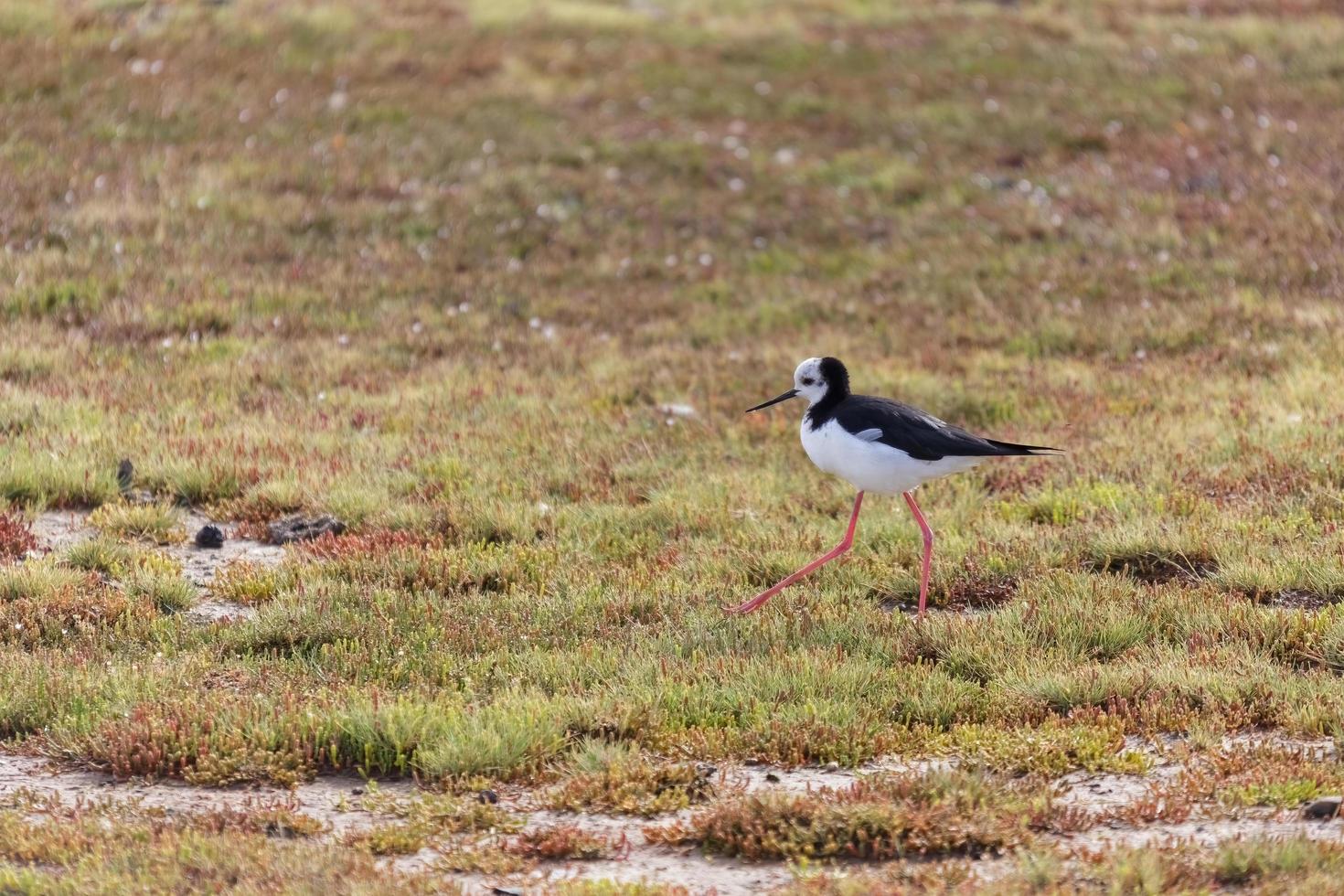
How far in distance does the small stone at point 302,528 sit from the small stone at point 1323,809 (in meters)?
6.60

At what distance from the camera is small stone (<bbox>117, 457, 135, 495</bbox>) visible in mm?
10688

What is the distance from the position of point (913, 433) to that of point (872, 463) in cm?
31

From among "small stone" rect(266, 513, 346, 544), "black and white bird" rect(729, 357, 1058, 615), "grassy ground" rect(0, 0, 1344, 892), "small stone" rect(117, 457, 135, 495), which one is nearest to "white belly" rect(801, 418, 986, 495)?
"black and white bird" rect(729, 357, 1058, 615)

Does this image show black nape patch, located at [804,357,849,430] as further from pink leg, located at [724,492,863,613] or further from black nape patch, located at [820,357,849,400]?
pink leg, located at [724,492,863,613]

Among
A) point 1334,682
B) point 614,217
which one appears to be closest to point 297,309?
point 614,217

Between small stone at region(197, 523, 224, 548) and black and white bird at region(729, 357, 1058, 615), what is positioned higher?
black and white bird at region(729, 357, 1058, 615)

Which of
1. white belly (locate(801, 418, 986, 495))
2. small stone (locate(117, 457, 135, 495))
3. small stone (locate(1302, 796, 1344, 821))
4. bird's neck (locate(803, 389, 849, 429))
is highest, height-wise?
bird's neck (locate(803, 389, 849, 429))

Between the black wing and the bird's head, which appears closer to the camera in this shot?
the black wing

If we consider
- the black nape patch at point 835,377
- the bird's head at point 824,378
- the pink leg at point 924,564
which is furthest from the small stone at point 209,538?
the pink leg at point 924,564

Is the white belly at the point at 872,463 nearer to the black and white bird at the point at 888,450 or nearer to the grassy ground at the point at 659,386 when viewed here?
the black and white bird at the point at 888,450

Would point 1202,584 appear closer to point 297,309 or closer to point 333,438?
point 333,438

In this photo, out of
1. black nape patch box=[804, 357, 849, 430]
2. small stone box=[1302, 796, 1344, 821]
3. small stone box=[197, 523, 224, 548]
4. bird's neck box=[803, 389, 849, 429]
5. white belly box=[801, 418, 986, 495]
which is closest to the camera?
small stone box=[1302, 796, 1344, 821]

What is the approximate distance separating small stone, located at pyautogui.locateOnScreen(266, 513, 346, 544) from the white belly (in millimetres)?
3591

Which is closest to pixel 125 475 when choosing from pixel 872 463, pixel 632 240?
pixel 872 463
